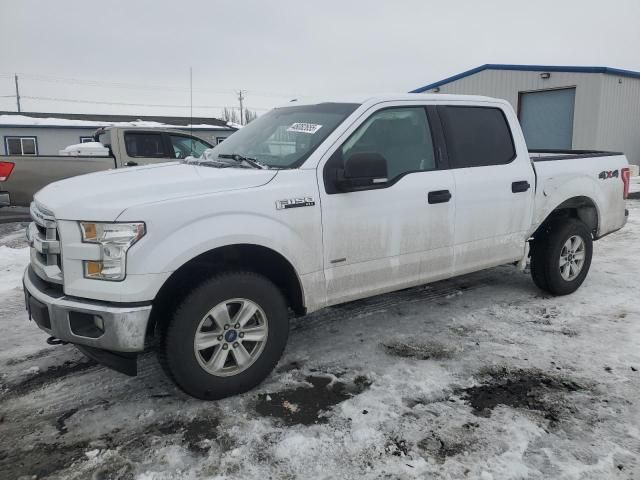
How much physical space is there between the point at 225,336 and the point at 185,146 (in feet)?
26.2

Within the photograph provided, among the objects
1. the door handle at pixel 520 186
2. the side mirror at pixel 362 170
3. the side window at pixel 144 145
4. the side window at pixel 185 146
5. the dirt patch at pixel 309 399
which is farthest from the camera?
the side window at pixel 185 146

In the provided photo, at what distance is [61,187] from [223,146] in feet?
4.49

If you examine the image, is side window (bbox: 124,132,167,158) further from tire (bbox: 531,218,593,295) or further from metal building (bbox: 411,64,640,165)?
metal building (bbox: 411,64,640,165)

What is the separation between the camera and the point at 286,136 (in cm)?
391

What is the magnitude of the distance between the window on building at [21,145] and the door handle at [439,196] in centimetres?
2846

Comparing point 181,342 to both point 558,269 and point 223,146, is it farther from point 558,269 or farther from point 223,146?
point 558,269

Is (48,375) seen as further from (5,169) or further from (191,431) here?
(5,169)

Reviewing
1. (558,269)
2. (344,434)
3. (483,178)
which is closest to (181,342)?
(344,434)

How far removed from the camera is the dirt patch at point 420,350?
3.87 metres

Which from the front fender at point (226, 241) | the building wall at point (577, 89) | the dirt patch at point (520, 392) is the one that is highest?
the building wall at point (577, 89)

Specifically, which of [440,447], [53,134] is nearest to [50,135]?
[53,134]

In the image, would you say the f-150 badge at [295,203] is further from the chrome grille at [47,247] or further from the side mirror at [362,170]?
the chrome grille at [47,247]

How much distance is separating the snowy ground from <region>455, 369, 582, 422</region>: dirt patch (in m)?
0.01

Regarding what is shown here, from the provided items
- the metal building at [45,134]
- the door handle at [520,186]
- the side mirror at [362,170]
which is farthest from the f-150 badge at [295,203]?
the metal building at [45,134]
